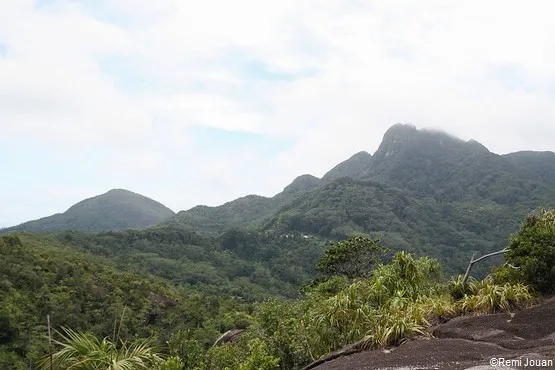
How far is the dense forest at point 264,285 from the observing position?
9633 millimetres

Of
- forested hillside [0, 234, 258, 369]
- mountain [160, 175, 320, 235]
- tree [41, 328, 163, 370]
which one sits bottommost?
forested hillside [0, 234, 258, 369]

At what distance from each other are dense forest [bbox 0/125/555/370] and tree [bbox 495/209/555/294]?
0.09ft

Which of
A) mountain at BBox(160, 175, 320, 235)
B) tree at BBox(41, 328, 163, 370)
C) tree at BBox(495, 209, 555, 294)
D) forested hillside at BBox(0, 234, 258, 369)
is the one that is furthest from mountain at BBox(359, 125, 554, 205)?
tree at BBox(41, 328, 163, 370)

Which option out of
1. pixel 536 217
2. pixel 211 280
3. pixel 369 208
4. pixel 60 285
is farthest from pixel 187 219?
pixel 536 217

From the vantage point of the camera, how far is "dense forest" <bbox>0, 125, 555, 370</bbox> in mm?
9633

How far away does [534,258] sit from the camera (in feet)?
32.9

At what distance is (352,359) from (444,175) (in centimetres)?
19485

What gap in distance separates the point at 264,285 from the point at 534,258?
76338 millimetres

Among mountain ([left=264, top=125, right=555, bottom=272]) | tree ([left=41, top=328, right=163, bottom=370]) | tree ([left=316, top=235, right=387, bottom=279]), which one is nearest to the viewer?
tree ([left=41, top=328, right=163, bottom=370])

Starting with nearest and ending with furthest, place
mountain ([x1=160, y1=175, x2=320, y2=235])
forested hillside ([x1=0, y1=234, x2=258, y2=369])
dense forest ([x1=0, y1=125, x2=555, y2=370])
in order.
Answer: dense forest ([x1=0, y1=125, x2=555, y2=370]) → forested hillside ([x1=0, y1=234, x2=258, y2=369]) → mountain ([x1=160, y1=175, x2=320, y2=235])

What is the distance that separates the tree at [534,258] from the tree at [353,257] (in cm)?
1338

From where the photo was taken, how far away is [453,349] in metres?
6.96

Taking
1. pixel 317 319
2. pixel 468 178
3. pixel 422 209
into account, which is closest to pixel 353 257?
pixel 317 319

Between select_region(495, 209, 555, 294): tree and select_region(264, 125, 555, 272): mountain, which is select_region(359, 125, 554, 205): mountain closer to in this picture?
select_region(264, 125, 555, 272): mountain
